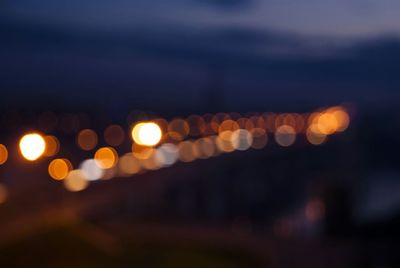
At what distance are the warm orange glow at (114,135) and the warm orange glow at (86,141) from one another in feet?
5.72

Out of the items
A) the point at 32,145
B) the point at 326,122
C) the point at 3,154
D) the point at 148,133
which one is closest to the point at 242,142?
the point at 148,133

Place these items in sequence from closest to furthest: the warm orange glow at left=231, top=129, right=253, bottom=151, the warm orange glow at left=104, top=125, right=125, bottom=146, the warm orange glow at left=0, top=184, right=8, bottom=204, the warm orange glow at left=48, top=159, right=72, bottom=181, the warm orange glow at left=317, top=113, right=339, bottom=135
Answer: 1. the warm orange glow at left=0, top=184, right=8, bottom=204
2. the warm orange glow at left=48, top=159, right=72, bottom=181
3. the warm orange glow at left=231, top=129, right=253, bottom=151
4. the warm orange glow at left=104, top=125, right=125, bottom=146
5. the warm orange glow at left=317, top=113, right=339, bottom=135

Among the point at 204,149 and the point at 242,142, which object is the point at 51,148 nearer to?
the point at 204,149

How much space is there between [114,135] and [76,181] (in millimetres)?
41198

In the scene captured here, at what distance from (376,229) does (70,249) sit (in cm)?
893

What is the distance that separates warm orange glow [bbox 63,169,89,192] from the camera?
31481 mm

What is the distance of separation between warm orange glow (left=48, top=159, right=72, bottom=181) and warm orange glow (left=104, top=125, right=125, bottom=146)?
23.3 metres

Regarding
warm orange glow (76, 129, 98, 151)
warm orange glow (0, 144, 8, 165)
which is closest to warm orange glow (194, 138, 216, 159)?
warm orange glow (76, 129, 98, 151)

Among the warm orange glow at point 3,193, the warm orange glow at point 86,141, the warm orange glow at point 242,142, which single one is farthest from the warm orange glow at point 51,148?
the warm orange glow at point 3,193

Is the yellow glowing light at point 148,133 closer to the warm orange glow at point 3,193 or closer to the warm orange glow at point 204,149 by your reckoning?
the warm orange glow at point 204,149

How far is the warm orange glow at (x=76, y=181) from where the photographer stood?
3148cm

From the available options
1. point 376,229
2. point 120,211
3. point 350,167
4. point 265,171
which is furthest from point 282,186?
point 376,229

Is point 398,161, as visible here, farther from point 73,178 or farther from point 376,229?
point 73,178

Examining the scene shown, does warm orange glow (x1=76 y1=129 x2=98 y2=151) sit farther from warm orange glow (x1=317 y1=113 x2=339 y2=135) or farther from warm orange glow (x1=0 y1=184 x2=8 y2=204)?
warm orange glow (x1=317 y1=113 x2=339 y2=135)
